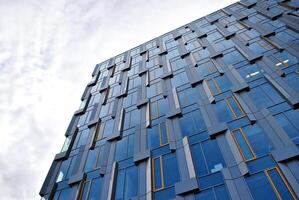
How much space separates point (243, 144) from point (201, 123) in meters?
4.39

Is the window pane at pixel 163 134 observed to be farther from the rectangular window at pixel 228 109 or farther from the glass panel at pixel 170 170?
the rectangular window at pixel 228 109

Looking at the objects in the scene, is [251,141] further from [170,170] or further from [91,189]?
[91,189]

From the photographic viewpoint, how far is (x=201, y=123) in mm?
20859

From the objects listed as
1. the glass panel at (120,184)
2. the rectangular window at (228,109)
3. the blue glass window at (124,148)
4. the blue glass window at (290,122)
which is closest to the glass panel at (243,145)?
the rectangular window at (228,109)

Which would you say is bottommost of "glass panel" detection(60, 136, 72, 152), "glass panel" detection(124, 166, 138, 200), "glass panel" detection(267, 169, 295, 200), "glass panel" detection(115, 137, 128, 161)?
"glass panel" detection(267, 169, 295, 200)

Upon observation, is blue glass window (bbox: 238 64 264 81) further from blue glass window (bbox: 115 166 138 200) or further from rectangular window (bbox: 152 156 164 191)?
blue glass window (bbox: 115 166 138 200)

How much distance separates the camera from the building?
1590 cm

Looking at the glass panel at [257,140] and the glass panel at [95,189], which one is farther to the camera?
the glass panel at [95,189]

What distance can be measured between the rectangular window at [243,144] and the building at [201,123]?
0.31 feet

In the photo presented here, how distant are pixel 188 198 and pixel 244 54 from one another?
16030 mm

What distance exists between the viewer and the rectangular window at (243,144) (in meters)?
16.2

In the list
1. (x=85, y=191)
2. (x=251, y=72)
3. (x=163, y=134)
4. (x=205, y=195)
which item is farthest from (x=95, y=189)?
(x=251, y=72)

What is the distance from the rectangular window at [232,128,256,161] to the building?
10 cm

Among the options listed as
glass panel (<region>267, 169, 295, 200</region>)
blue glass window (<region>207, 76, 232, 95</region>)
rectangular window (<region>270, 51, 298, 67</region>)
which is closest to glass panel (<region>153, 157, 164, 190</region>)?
glass panel (<region>267, 169, 295, 200</region>)
